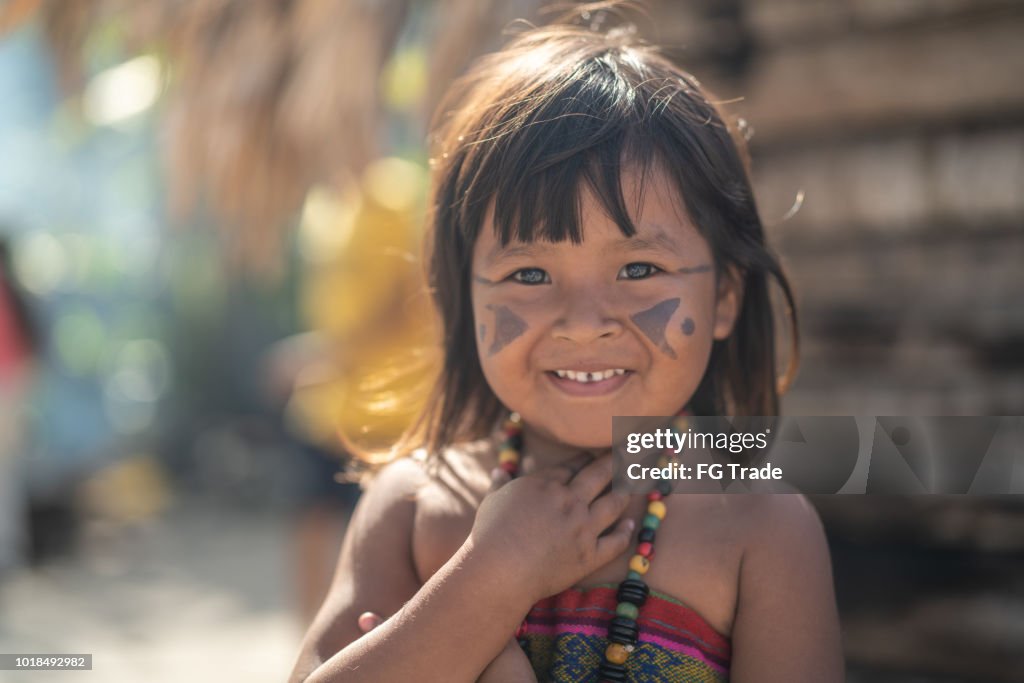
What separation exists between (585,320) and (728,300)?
375 millimetres

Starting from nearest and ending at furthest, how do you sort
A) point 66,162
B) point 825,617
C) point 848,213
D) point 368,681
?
1. point 368,681
2. point 825,617
3. point 848,213
4. point 66,162

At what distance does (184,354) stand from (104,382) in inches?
33.5

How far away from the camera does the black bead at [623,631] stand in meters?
1.36

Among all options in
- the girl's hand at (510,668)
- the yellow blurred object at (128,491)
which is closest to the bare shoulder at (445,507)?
the girl's hand at (510,668)

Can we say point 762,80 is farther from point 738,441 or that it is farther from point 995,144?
point 738,441

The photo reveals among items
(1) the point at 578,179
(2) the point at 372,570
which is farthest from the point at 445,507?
(1) the point at 578,179

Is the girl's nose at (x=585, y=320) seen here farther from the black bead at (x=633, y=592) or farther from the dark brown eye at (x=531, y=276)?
the black bead at (x=633, y=592)

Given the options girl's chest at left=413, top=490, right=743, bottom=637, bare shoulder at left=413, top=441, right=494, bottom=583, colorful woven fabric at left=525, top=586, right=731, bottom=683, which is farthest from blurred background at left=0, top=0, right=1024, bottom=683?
colorful woven fabric at left=525, top=586, right=731, bottom=683

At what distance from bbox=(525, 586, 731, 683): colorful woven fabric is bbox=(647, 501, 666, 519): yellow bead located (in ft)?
0.40

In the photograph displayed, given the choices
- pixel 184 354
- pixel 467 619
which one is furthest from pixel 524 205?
pixel 184 354

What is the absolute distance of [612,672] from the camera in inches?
53.9

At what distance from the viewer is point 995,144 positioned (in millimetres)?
2777

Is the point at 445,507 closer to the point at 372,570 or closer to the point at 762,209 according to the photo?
the point at 372,570

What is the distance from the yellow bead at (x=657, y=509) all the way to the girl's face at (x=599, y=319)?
124 millimetres
